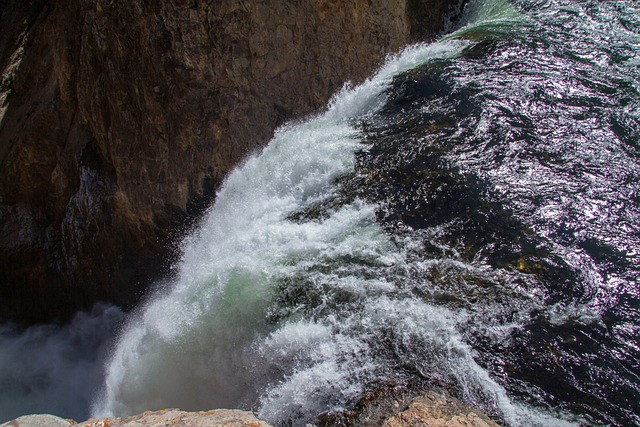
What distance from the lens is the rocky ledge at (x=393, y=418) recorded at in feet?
7.14

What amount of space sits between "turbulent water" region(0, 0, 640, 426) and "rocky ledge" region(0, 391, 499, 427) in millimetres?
147

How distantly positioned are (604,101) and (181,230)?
4.39 m

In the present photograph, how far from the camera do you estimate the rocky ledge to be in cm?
218

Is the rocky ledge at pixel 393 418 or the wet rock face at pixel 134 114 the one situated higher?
the wet rock face at pixel 134 114

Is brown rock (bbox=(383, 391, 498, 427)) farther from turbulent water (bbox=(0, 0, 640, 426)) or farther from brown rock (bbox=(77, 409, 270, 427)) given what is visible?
brown rock (bbox=(77, 409, 270, 427))

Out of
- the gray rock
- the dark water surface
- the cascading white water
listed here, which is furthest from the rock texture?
the dark water surface

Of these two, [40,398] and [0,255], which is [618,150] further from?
[0,255]

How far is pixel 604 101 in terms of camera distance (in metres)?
4.87

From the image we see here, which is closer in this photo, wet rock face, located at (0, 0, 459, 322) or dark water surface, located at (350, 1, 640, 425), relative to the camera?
dark water surface, located at (350, 1, 640, 425)

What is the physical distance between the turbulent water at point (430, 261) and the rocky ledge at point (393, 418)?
147 millimetres

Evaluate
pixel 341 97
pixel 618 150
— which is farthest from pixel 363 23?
pixel 618 150

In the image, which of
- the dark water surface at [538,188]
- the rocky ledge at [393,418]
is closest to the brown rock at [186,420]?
the rocky ledge at [393,418]

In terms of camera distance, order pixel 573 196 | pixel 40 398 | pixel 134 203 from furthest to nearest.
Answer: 1. pixel 40 398
2. pixel 134 203
3. pixel 573 196

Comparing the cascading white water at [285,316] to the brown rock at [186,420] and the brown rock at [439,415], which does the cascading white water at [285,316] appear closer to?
the brown rock at [439,415]
